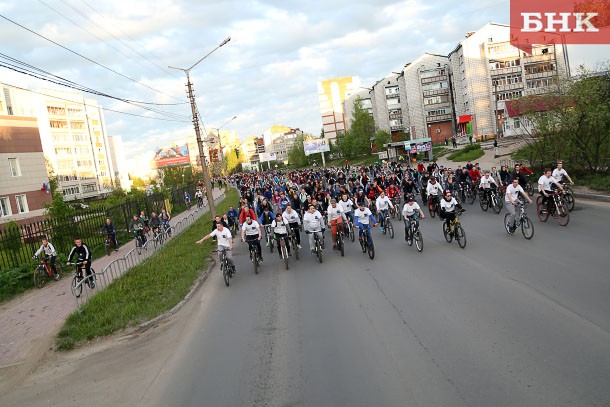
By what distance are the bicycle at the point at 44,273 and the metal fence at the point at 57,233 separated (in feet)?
3.79

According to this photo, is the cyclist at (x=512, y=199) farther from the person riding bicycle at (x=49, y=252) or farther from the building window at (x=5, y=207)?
the building window at (x=5, y=207)

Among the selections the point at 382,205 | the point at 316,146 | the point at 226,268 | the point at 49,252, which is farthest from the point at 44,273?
the point at 316,146

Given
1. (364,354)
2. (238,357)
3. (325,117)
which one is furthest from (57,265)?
(325,117)

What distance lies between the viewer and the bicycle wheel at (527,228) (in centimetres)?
1206

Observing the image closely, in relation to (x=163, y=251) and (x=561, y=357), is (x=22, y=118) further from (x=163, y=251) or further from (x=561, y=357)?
(x=561, y=357)

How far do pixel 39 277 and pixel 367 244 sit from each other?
10368 mm

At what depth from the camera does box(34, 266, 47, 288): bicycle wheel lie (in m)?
15.0

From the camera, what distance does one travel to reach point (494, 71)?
6638 centimetres

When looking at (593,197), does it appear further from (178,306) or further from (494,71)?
(494,71)

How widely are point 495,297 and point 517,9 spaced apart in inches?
2138

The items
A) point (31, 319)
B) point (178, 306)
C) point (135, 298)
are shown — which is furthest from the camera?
point (31, 319)

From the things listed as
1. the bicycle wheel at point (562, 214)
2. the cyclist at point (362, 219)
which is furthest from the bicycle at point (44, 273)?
the bicycle wheel at point (562, 214)

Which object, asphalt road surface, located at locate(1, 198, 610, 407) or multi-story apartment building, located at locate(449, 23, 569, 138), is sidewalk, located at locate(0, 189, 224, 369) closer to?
asphalt road surface, located at locate(1, 198, 610, 407)

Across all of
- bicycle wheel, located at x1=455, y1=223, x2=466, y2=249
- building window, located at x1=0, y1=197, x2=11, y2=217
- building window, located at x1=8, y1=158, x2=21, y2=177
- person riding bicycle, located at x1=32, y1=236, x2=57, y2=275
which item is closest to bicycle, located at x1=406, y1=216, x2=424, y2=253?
bicycle wheel, located at x1=455, y1=223, x2=466, y2=249
